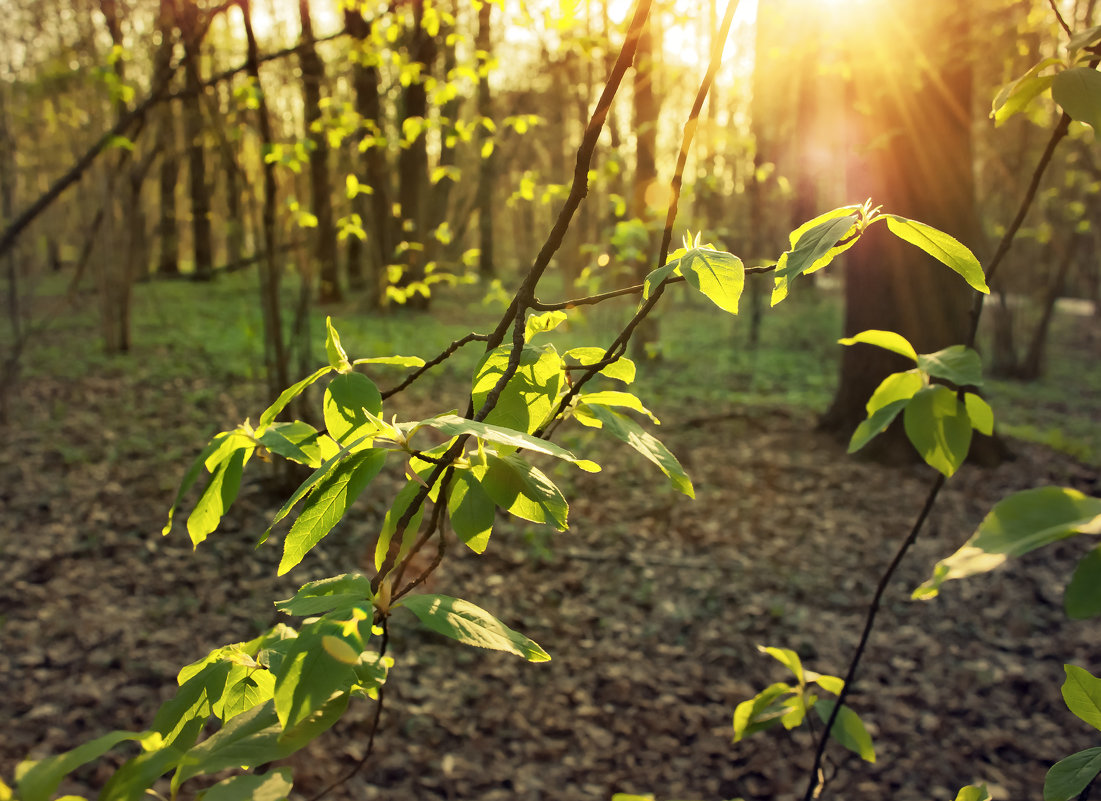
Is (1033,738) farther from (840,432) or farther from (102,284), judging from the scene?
(102,284)

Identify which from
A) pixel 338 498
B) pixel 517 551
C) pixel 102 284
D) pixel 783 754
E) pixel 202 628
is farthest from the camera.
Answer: pixel 102 284

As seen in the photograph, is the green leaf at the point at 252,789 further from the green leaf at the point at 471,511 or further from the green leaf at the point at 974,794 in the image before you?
the green leaf at the point at 974,794

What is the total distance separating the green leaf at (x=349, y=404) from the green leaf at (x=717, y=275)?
11.7 inches

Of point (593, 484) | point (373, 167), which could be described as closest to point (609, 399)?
point (593, 484)

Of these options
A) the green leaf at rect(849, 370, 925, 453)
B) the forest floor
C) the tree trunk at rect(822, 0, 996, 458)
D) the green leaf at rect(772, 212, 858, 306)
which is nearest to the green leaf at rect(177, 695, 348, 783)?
the green leaf at rect(772, 212, 858, 306)

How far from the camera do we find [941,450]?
749mm

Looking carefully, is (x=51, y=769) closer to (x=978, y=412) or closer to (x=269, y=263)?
(x=978, y=412)

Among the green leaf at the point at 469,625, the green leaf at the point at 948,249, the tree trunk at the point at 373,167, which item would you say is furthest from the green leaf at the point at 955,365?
the tree trunk at the point at 373,167

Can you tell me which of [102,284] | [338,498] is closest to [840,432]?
[338,498]

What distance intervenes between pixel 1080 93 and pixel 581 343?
8.93m

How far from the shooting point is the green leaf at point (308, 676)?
0.46m

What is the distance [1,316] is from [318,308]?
5.42 m

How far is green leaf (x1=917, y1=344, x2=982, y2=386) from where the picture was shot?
2.33 ft

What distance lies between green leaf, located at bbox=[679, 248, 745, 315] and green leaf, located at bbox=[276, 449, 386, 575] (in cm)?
29
